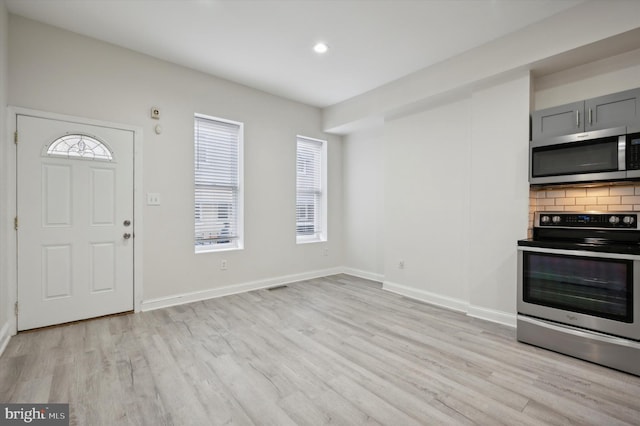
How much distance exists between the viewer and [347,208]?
572 centimetres

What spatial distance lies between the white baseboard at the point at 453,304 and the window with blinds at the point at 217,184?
240 centimetres

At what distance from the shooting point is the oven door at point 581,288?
2270mm

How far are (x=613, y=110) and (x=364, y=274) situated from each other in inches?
150

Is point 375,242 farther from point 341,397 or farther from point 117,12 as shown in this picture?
point 117,12

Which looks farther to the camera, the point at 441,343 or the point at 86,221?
the point at 86,221

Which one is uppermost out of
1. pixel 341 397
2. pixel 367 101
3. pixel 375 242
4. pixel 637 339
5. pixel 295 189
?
pixel 367 101

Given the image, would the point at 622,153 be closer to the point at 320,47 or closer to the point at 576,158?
the point at 576,158

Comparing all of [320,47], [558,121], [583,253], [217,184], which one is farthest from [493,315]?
[217,184]

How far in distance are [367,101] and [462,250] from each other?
8.23 ft

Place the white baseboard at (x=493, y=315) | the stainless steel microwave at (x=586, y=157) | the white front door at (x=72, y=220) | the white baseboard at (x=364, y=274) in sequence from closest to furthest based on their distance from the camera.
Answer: the stainless steel microwave at (x=586, y=157) < the white front door at (x=72, y=220) < the white baseboard at (x=493, y=315) < the white baseboard at (x=364, y=274)

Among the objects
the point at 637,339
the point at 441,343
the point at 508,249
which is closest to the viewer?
the point at 637,339

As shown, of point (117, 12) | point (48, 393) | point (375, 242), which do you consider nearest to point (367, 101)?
point (375, 242)

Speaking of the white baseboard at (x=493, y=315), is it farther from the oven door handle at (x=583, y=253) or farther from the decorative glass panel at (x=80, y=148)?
the decorative glass panel at (x=80, y=148)

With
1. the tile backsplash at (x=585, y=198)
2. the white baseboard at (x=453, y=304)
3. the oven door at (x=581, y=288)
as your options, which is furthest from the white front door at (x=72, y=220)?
the tile backsplash at (x=585, y=198)
